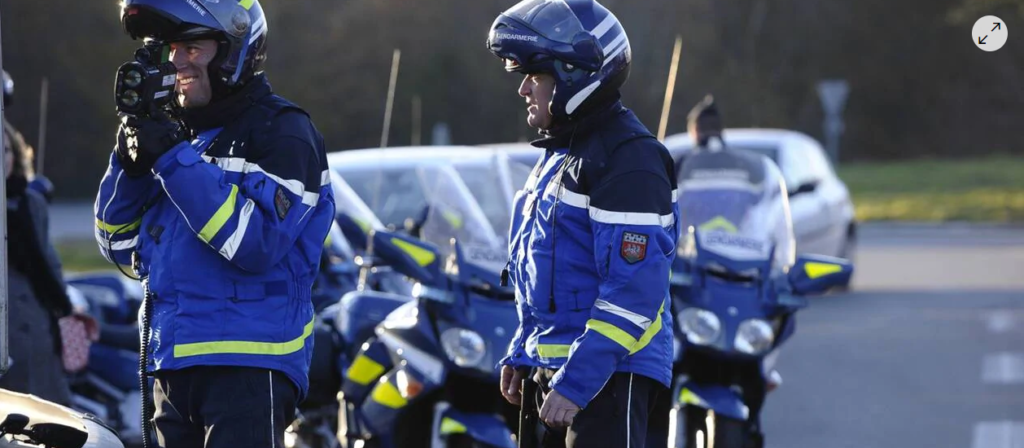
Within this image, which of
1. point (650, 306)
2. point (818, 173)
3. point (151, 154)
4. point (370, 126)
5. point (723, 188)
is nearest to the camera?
point (151, 154)

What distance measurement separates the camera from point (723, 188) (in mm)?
7133

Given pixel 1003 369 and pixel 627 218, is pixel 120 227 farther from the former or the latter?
pixel 1003 369

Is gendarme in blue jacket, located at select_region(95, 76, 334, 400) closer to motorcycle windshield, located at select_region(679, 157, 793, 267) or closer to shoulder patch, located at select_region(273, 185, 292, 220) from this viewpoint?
shoulder patch, located at select_region(273, 185, 292, 220)

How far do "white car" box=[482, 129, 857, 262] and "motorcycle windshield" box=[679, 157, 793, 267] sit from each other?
6.29 m

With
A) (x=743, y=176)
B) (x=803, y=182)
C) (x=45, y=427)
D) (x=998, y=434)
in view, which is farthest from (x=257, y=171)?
(x=803, y=182)

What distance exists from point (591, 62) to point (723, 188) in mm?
3165

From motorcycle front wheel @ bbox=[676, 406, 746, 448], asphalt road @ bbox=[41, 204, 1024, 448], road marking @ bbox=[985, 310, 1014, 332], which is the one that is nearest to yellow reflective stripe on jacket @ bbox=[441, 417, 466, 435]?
motorcycle front wheel @ bbox=[676, 406, 746, 448]

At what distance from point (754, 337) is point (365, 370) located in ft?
4.83

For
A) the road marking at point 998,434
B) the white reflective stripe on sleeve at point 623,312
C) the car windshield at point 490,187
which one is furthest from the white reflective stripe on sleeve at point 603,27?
the road marking at point 998,434

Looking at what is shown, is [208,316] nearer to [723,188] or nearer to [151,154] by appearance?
[151,154]

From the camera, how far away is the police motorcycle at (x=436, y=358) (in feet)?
18.7

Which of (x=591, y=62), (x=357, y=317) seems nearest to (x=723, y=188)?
(x=357, y=317)

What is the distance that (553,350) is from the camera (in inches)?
159

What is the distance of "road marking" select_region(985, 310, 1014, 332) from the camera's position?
12.6m
